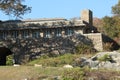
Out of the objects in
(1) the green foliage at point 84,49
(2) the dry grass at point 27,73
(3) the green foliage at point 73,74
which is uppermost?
(3) the green foliage at point 73,74

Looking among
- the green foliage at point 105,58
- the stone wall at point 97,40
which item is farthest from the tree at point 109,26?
the green foliage at point 105,58

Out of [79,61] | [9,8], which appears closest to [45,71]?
[79,61]

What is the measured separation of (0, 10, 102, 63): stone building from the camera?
51.0m

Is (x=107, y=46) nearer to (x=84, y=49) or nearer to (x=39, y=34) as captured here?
(x=84, y=49)

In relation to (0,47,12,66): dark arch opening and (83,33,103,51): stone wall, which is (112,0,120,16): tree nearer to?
(83,33,103,51): stone wall

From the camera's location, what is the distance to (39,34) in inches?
2050

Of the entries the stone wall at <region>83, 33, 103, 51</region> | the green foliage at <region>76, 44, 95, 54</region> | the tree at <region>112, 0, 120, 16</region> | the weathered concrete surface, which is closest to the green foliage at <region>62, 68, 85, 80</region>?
the weathered concrete surface

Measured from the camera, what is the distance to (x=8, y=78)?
60.1 feet

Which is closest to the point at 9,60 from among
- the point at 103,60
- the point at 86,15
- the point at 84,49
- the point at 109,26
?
the point at 84,49

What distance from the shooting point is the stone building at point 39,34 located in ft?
167

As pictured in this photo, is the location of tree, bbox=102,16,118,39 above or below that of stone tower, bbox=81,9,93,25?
below

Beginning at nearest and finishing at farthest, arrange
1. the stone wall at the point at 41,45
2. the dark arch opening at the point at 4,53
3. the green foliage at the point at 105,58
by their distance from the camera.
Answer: the green foliage at the point at 105,58 → the stone wall at the point at 41,45 → the dark arch opening at the point at 4,53

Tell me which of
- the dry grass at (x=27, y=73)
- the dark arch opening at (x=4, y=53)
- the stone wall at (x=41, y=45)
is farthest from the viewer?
the dark arch opening at (x=4, y=53)

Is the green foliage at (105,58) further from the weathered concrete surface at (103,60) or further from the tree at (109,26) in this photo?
the tree at (109,26)
